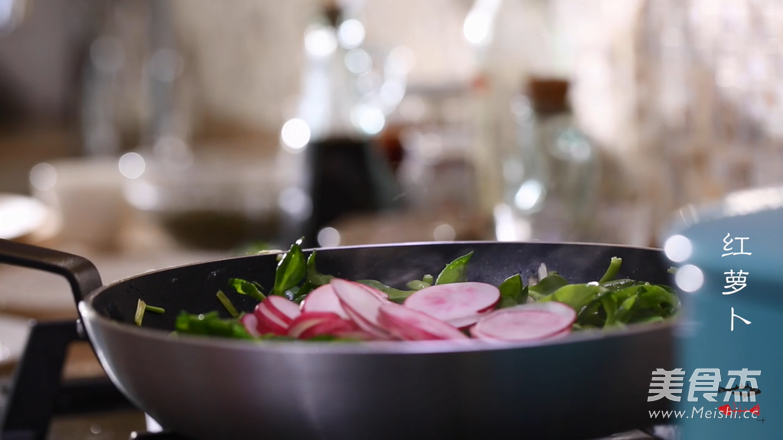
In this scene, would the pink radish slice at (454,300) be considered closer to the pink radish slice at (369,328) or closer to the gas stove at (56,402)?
the pink radish slice at (369,328)

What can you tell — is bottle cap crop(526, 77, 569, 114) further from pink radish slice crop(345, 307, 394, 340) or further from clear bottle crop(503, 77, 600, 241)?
pink radish slice crop(345, 307, 394, 340)

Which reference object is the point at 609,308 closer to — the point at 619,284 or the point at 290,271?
the point at 619,284

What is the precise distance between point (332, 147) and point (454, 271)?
0.90 m

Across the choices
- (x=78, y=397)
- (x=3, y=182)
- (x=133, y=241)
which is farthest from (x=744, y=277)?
(x=3, y=182)

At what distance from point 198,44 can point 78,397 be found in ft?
8.89

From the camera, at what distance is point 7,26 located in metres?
3.54

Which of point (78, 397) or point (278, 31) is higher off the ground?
point (278, 31)

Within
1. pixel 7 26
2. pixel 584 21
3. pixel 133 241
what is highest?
pixel 7 26

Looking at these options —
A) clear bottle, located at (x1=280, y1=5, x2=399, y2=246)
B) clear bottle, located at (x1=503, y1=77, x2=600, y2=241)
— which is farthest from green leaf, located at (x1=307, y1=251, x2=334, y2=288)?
clear bottle, located at (x1=280, y1=5, x2=399, y2=246)

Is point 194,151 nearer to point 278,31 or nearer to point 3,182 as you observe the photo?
point 278,31

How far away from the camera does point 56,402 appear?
543 mm

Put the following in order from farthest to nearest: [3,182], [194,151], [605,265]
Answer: [3,182] → [194,151] → [605,265]

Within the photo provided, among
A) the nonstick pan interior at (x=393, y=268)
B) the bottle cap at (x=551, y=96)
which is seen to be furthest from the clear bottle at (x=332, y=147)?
the nonstick pan interior at (x=393, y=268)

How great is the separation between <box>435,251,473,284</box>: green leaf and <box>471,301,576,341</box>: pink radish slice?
82mm
